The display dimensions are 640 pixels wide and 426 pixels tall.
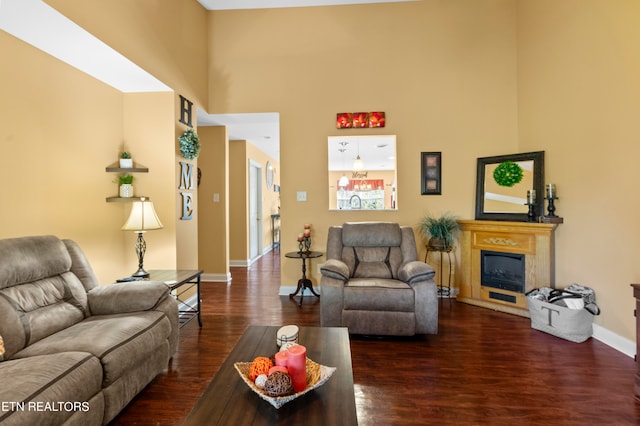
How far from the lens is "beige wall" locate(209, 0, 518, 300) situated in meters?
3.71

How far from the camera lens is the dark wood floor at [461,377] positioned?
1656 millimetres

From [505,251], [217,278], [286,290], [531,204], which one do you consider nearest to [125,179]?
[217,278]

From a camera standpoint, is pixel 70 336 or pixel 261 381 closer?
pixel 261 381

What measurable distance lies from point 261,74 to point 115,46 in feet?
6.09

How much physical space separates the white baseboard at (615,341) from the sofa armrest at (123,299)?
11.5 feet

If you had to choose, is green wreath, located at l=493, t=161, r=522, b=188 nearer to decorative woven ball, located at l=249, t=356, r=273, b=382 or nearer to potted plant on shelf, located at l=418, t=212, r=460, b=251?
potted plant on shelf, located at l=418, t=212, r=460, b=251

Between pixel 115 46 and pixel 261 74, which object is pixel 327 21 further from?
pixel 115 46

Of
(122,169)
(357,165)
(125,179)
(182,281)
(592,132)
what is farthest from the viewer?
(357,165)

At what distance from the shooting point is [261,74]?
3924 mm

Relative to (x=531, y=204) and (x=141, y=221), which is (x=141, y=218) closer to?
(x=141, y=221)

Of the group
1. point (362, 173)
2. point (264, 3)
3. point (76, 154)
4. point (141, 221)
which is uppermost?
point (264, 3)

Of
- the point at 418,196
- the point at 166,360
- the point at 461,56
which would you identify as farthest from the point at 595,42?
the point at 166,360

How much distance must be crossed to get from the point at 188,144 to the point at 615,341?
4283 mm

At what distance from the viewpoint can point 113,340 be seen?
5.18 ft
